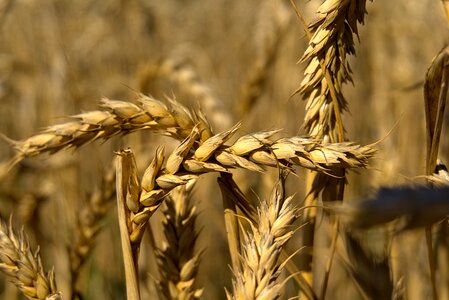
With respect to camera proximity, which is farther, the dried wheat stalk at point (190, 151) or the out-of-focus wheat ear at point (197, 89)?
the out-of-focus wheat ear at point (197, 89)

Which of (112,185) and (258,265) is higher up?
(112,185)

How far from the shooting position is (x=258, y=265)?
2.44 feet

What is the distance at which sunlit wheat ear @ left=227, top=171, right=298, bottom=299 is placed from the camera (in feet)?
2.39

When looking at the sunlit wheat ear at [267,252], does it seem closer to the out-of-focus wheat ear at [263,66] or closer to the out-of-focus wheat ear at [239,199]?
the out-of-focus wheat ear at [239,199]

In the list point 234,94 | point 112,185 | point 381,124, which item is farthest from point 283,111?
point 112,185

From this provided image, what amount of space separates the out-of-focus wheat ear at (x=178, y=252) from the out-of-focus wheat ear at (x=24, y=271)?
19cm

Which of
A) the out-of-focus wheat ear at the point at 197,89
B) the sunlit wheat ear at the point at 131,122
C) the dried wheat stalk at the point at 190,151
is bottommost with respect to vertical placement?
the dried wheat stalk at the point at 190,151

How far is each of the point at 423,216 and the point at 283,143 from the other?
0.42m

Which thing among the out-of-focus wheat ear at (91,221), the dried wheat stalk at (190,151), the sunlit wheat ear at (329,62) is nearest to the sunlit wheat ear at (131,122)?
the dried wheat stalk at (190,151)

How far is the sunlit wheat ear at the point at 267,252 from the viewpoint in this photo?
0.73 m

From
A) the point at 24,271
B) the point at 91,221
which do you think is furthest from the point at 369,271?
the point at 91,221

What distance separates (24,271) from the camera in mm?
881

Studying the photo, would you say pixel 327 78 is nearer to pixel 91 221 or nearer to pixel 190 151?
pixel 190 151

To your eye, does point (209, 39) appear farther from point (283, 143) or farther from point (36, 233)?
point (283, 143)
